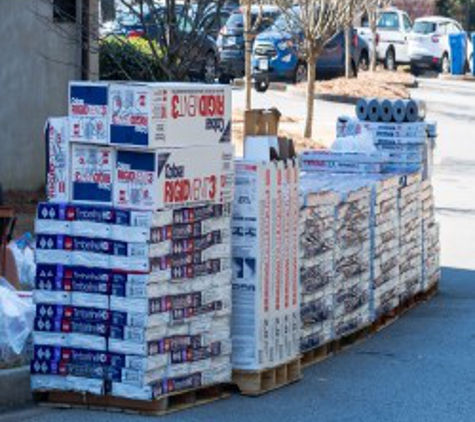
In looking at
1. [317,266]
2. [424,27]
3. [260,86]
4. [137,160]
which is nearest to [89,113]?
[137,160]

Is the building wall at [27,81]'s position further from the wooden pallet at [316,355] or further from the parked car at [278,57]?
the parked car at [278,57]

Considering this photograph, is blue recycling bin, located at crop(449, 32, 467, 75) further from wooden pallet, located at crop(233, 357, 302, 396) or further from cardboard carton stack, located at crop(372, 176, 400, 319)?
wooden pallet, located at crop(233, 357, 302, 396)

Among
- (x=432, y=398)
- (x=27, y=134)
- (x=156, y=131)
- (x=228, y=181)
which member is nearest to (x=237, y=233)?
(x=228, y=181)

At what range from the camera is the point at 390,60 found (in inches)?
1912

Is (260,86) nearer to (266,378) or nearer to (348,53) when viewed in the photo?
(348,53)

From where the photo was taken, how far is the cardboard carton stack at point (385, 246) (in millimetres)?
11195

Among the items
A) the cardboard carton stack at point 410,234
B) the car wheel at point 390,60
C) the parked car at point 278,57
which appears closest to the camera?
the cardboard carton stack at point 410,234

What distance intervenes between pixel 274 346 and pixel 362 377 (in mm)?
878

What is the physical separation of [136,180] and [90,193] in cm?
36

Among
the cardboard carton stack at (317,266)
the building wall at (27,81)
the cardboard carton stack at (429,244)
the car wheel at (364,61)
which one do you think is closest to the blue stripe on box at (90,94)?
the cardboard carton stack at (317,266)

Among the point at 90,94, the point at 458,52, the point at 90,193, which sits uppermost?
the point at 90,94

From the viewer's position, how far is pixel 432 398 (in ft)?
30.0

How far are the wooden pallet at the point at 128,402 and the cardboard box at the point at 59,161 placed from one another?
3.79ft

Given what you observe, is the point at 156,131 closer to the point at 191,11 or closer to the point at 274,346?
the point at 274,346
